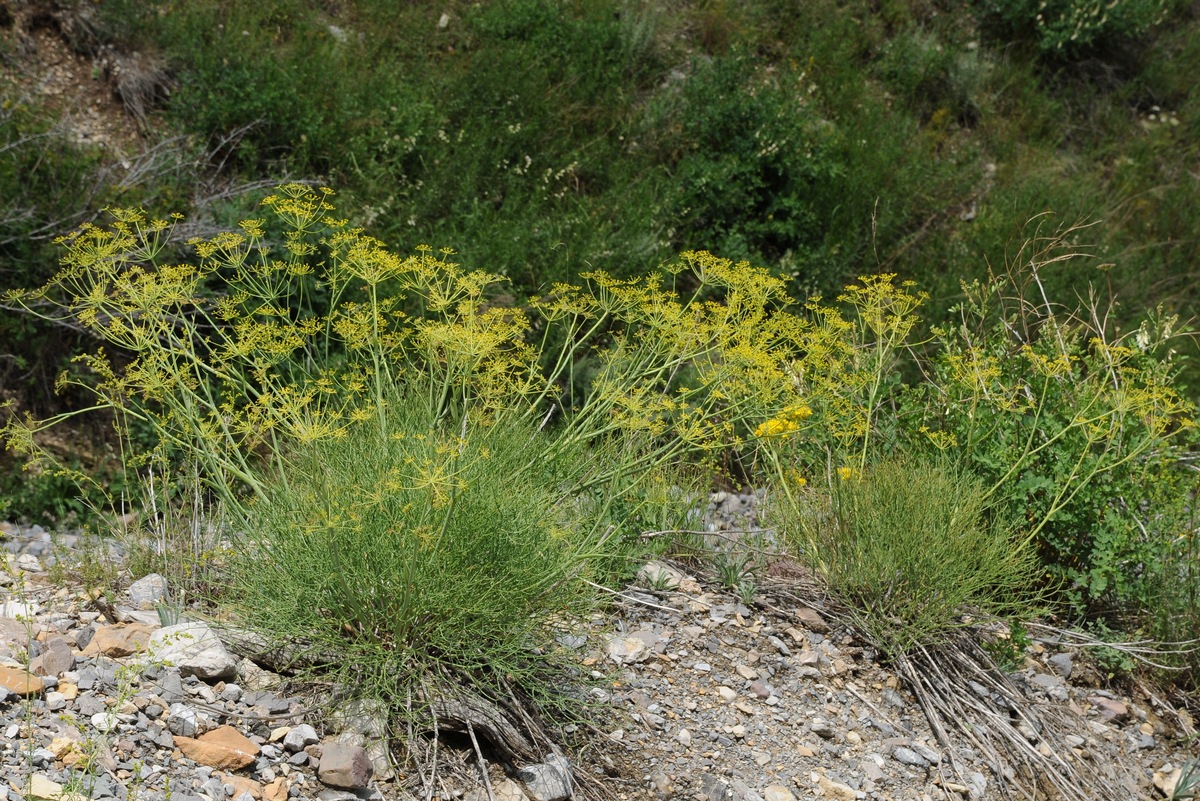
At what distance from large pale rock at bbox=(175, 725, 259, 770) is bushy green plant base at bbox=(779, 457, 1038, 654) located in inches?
88.0

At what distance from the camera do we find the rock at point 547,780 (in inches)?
113

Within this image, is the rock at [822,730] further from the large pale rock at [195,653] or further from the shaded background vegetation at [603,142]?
the shaded background vegetation at [603,142]

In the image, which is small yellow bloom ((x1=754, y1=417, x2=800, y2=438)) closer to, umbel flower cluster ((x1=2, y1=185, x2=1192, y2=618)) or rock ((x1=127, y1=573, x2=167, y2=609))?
umbel flower cluster ((x1=2, y1=185, x2=1192, y2=618))

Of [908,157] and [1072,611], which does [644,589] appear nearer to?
[1072,611]

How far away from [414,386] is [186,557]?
94 centimetres

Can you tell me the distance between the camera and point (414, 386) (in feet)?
12.1

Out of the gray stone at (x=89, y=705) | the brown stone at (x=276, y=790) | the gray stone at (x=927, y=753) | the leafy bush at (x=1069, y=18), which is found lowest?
the gray stone at (x=927, y=753)

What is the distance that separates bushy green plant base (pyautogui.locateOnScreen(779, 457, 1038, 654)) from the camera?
12.5 ft

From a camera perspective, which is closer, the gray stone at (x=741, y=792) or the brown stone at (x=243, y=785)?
the brown stone at (x=243, y=785)

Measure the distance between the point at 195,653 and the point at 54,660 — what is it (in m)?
0.35

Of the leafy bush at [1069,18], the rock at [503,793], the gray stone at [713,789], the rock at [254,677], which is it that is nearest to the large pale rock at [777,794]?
the gray stone at [713,789]

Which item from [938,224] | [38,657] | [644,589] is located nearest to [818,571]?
[644,589]

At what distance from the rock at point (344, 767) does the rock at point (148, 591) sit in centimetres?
96

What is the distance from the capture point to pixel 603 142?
784cm
